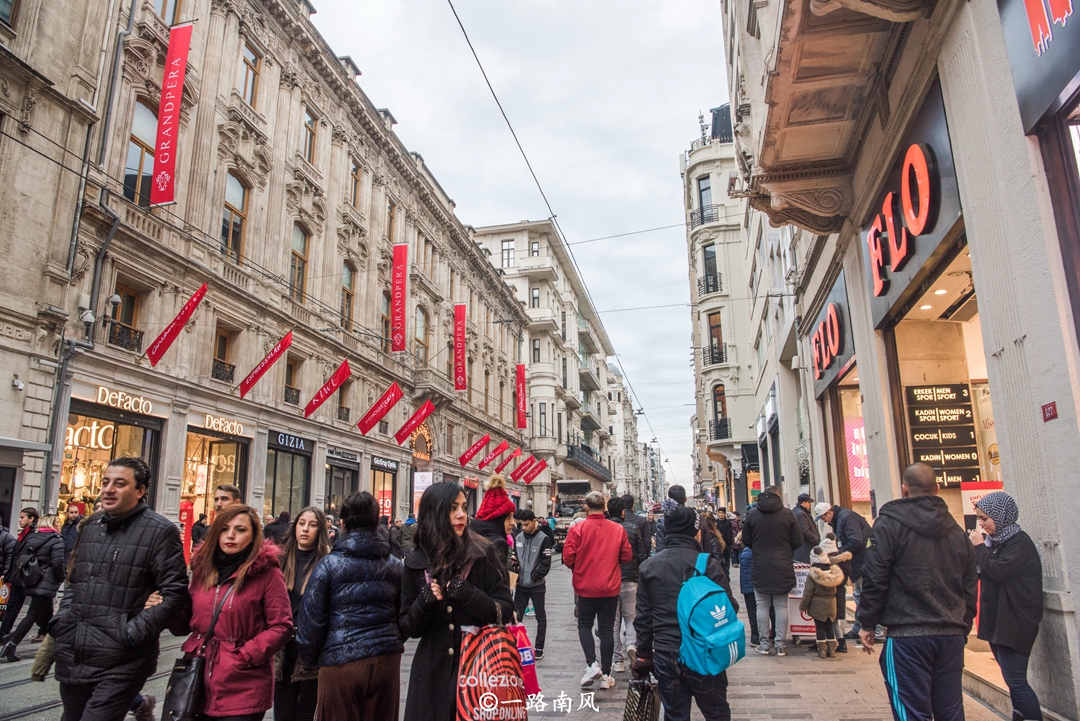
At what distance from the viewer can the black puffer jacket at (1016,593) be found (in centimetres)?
464

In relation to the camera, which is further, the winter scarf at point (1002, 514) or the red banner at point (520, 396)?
the red banner at point (520, 396)

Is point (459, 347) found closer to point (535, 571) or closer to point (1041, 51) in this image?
point (535, 571)

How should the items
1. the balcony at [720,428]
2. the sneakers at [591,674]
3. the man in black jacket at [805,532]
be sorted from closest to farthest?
the sneakers at [591,674]
the man in black jacket at [805,532]
the balcony at [720,428]

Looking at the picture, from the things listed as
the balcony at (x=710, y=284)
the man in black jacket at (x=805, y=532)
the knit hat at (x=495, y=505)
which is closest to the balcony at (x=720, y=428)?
the balcony at (x=710, y=284)

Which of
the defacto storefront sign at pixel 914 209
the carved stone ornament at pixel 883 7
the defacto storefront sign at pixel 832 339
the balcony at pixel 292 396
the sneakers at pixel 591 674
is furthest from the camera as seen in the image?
the balcony at pixel 292 396

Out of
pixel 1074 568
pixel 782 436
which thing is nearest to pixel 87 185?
pixel 1074 568

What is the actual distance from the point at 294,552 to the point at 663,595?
2657mm

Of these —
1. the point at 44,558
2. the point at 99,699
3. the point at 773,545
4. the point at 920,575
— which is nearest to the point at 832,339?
the point at 773,545

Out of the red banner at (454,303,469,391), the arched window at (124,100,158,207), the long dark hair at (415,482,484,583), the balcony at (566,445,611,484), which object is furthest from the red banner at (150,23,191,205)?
the balcony at (566,445,611,484)

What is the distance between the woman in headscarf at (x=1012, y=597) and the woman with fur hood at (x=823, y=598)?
9.95ft

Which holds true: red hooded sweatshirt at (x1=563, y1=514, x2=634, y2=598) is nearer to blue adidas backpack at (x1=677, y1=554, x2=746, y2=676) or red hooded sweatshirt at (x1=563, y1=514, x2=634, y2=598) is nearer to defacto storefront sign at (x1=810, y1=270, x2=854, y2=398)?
blue adidas backpack at (x1=677, y1=554, x2=746, y2=676)

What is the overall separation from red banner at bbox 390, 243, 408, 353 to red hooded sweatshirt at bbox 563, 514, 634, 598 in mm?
19352

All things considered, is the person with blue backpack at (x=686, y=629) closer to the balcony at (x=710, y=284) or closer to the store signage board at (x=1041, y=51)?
the store signage board at (x=1041, y=51)

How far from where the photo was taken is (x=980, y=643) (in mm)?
7508
